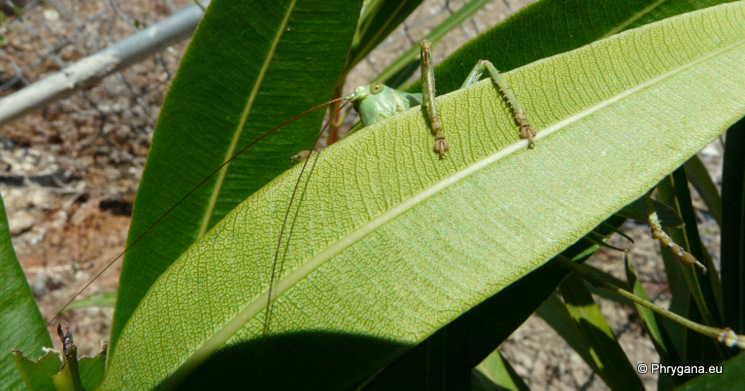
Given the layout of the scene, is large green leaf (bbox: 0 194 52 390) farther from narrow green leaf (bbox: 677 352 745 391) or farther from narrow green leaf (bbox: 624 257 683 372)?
narrow green leaf (bbox: 624 257 683 372)

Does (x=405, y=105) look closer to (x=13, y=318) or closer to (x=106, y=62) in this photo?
(x=13, y=318)

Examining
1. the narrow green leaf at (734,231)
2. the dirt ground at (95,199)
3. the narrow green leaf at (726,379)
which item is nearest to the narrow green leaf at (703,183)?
the narrow green leaf at (734,231)

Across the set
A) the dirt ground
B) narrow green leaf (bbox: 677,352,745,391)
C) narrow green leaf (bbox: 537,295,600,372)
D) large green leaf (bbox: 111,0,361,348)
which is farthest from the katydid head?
the dirt ground

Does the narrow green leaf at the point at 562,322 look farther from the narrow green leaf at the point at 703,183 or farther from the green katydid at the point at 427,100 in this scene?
the green katydid at the point at 427,100

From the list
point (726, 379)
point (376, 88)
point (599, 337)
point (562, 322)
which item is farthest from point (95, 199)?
point (726, 379)

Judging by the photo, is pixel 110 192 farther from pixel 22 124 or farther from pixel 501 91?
pixel 501 91

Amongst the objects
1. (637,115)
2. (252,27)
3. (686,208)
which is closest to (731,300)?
(686,208)
